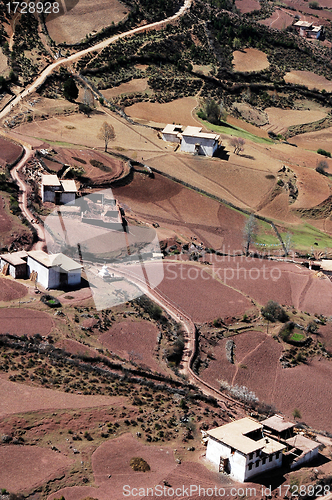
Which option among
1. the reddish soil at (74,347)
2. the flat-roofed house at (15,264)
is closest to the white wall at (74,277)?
the flat-roofed house at (15,264)

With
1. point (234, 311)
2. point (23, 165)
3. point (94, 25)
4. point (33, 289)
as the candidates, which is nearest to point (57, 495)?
point (33, 289)

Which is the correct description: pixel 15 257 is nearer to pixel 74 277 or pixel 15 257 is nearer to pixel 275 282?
pixel 74 277

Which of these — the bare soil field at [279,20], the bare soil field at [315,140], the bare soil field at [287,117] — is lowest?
the bare soil field at [315,140]

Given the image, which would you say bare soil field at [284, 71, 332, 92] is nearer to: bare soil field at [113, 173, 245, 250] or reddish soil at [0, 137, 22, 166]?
bare soil field at [113, 173, 245, 250]

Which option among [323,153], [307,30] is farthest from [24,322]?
[307,30]

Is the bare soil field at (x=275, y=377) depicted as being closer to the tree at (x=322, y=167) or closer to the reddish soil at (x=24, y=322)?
the reddish soil at (x=24, y=322)
